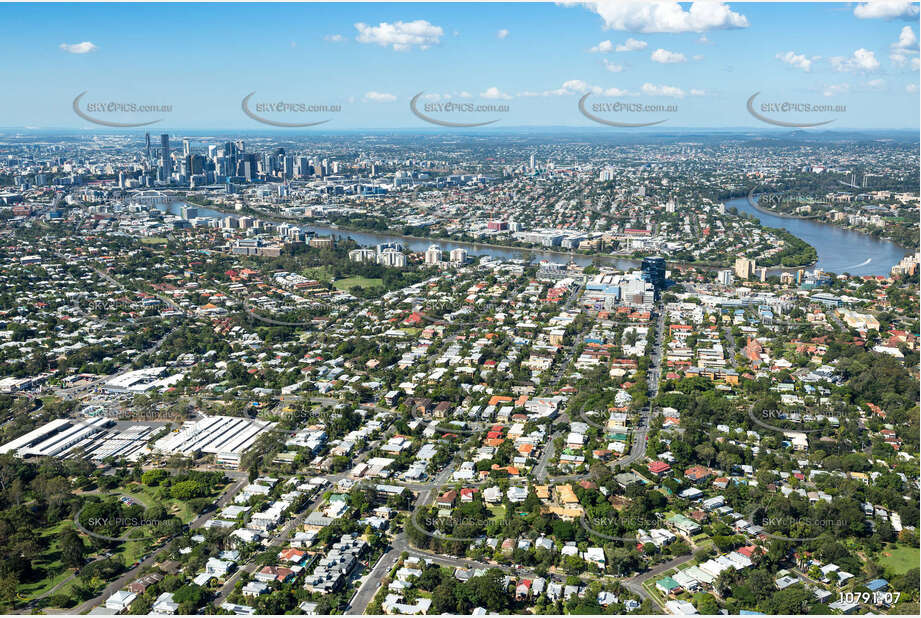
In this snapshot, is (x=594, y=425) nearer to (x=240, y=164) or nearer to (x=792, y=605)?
(x=792, y=605)

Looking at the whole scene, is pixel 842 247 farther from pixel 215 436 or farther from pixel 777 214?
pixel 215 436

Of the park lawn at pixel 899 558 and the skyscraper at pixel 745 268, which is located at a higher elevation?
the skyscraper at pixel 745 268

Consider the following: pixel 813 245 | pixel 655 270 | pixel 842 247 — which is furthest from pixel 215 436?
pixel 842 247

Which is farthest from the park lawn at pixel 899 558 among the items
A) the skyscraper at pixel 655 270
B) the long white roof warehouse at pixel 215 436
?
the skyscraper at pixel 655 270

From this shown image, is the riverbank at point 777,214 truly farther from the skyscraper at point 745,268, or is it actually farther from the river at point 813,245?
the skyscraper at point 745,268

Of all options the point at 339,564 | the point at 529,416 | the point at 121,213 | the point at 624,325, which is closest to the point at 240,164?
the point at 121,213

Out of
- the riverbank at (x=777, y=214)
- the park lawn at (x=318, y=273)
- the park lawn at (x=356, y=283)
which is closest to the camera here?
the park lawn at (x=356, y=283)
